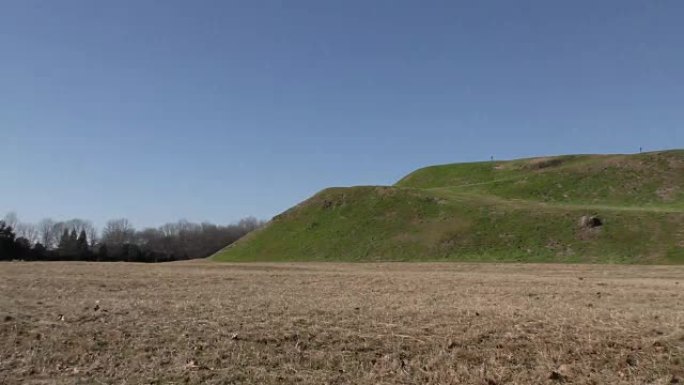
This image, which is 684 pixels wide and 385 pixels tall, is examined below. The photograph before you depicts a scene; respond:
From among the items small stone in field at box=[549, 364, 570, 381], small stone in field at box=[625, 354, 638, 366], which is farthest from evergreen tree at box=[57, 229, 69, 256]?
small stone in field at box=[625, 354, 638, 366]

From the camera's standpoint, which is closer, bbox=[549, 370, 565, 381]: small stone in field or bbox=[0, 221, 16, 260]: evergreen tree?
bbox=[549, 370, 565, 381]: small stone in field

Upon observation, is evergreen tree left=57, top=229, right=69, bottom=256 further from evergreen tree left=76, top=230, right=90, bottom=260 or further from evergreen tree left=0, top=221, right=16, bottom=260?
evergreen tree left=0, top=221, right=16, bottom=260

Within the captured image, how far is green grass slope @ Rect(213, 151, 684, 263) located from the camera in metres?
56.0

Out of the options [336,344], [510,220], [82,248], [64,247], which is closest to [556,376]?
[336,344]

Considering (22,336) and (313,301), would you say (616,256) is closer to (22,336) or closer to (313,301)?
(313,301)

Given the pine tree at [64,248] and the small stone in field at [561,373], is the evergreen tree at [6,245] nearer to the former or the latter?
the pine tree at [64,248]

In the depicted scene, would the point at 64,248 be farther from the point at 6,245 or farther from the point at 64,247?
the point at 6,245

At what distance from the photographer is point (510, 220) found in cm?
6512

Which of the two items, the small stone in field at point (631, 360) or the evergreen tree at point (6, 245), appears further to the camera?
the evergreen tree at point (6, 245)

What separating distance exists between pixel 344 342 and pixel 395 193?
7091 centimetres

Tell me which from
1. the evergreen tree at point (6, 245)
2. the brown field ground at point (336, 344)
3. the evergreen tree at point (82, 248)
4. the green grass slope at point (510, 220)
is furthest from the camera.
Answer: the evergreen tree at point (82, 248)

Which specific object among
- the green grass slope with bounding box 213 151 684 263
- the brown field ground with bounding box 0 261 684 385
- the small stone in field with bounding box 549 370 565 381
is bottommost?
the small stone in field with bounding box 549 370 565 381

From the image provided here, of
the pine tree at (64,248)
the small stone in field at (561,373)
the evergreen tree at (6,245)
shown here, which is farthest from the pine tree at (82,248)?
the small stone in field at (561,373)

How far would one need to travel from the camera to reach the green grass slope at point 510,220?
184 ft
